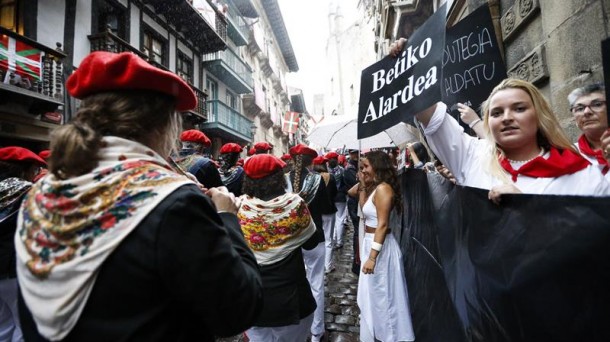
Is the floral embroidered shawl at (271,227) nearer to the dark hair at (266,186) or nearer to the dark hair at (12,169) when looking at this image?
the dark hair at (266,186)

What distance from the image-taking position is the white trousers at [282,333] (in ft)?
9.43

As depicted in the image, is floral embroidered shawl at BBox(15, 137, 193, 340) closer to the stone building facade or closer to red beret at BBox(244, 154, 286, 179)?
red beret at BBox(244, 154, 286, 179)

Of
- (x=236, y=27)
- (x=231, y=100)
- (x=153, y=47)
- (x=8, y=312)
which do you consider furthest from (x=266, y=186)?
(x=236, y=27)

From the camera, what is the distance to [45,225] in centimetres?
93

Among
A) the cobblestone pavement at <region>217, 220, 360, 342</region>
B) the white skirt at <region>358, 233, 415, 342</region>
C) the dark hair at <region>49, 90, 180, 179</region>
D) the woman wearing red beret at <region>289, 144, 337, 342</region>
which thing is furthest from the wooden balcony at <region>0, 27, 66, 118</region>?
the dark hair at <region>49, 90, 180, 179</region>

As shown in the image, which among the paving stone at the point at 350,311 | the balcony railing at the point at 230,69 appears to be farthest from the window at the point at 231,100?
the paving stone at the point at 350,311

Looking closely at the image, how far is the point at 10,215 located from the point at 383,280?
10.6 ft

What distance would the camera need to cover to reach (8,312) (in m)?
3.11

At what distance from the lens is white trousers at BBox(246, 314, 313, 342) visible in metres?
2.88

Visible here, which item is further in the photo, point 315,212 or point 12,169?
point 315,212

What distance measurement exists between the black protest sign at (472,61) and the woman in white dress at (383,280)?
3.28 ft

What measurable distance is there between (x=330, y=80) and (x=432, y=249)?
61.2m

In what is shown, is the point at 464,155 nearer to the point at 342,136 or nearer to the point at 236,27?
the point at 342,136

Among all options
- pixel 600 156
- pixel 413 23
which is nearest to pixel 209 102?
pixel 413 23
